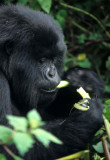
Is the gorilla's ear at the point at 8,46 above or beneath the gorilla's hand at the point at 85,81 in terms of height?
above

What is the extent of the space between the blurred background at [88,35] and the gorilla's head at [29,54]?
2.11 m

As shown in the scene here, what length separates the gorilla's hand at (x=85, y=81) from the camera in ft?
10.0

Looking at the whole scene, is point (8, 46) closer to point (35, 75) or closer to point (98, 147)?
point (35, 75)

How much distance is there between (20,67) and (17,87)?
0.53 ft

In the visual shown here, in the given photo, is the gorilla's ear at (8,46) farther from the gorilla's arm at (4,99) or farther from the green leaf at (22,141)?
the green leaf at (22,141)

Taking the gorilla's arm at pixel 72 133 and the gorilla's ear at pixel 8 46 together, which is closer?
the gorilla's arm at pixel 72 133

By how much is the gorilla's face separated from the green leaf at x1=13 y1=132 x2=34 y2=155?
1.38m

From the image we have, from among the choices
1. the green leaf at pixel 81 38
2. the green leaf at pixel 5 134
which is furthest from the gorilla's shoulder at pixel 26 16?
the green leaf at pixel 81 38

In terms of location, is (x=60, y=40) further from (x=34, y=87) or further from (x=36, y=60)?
(x=34, y=87)

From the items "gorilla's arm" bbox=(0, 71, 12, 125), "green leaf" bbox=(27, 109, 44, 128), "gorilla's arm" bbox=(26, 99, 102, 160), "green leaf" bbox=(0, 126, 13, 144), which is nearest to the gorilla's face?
"gorilla's arm" bbox=(0, 71, 12, 125)

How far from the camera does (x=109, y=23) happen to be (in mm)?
4914

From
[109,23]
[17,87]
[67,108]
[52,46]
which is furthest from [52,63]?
[109,23]

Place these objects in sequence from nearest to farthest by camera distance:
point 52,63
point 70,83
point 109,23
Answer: point 52,63 → point 70,83 → point 109,23

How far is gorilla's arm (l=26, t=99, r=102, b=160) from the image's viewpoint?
2.42m
